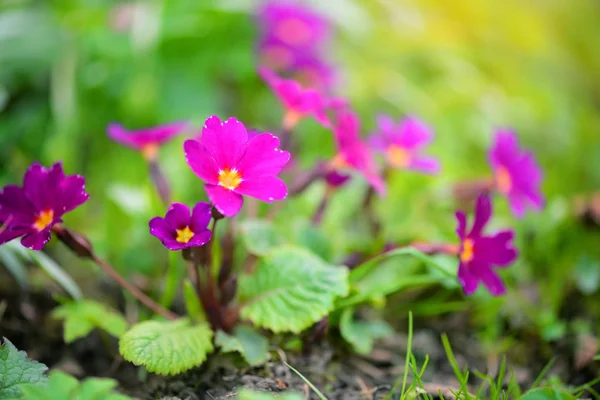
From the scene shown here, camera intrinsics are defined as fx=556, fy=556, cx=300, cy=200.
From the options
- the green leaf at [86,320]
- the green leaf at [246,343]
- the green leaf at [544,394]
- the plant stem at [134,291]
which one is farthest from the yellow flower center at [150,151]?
the green leaf at [544,394]

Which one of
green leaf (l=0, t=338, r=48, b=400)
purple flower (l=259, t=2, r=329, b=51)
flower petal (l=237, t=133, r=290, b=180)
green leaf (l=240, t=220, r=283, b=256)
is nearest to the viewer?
green leaf (l=0, t=338, r=48, b=400)

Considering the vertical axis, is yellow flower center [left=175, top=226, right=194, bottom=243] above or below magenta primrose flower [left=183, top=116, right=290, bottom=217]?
below

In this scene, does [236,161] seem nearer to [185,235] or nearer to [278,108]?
[185,235]

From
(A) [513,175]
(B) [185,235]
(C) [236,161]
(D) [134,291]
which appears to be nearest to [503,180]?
(A) [513,175]

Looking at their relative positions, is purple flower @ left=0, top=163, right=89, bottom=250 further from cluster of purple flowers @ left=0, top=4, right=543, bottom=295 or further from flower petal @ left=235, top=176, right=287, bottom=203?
flower petal @ left=235, top=176, right=287, bottom=203

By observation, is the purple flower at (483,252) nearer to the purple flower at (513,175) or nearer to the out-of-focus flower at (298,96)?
the purple flower at (513,175)

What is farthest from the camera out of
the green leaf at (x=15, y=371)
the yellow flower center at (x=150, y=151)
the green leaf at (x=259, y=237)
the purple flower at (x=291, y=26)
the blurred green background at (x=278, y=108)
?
the purple flower at (x=291, y=26)

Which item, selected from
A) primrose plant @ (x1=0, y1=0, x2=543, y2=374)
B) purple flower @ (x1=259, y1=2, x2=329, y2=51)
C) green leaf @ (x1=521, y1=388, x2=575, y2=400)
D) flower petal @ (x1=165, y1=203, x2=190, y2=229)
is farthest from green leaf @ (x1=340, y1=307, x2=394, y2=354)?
purple flower @ (x1=259, y1=2, x2=329, y2=51)
